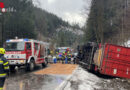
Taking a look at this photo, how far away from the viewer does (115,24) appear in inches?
1201

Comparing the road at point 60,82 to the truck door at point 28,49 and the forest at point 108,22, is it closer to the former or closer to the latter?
the truck door at point 28,49

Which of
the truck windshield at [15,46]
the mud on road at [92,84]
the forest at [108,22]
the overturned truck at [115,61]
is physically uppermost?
the forest at [108,22]

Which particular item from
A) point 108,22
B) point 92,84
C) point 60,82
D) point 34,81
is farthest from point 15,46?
point 108,22

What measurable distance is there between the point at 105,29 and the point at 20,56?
21.5 m

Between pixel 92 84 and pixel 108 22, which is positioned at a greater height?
pixel 108 22

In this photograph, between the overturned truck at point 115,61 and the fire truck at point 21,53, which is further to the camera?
the fire truck at point 21,53

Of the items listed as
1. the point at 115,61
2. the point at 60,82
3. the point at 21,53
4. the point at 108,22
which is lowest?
the point at 60,82

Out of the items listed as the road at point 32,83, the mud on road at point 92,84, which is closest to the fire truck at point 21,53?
the road at point 32,83

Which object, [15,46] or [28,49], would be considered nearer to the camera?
[15,46]

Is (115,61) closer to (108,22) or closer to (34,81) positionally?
(34,81)

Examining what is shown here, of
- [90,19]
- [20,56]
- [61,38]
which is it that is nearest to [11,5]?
[90,19]

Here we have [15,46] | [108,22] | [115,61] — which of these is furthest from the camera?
[108,22]

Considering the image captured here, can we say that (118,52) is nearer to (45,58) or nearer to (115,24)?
(45,58)

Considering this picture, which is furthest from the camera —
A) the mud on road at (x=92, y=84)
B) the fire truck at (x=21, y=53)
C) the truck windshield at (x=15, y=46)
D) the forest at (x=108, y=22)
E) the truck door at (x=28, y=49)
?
the forest at (x=108, y=22)
